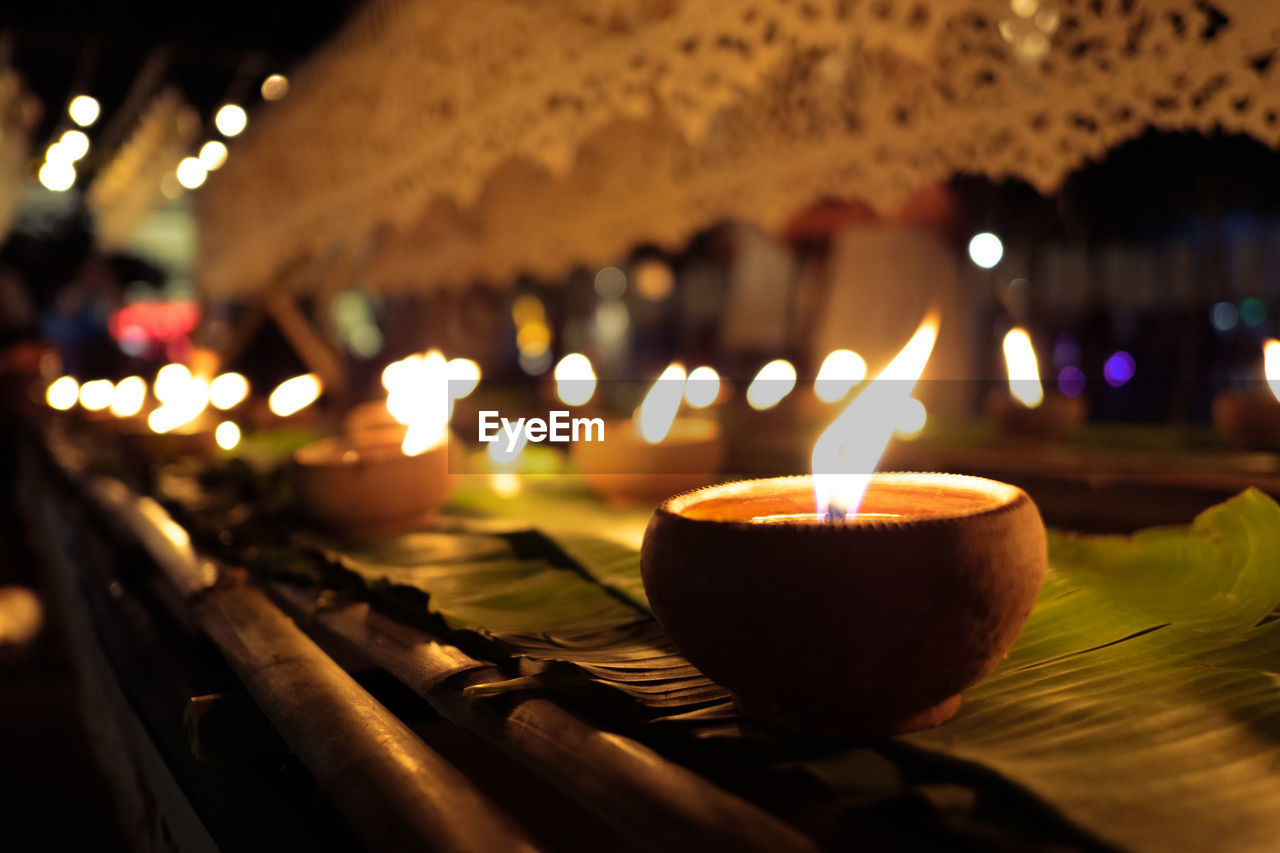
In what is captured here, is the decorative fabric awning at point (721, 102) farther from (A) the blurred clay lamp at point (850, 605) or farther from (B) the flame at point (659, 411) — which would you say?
(A) the blurred clay lamp at point (850, 605)

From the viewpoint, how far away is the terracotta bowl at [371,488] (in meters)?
1.23

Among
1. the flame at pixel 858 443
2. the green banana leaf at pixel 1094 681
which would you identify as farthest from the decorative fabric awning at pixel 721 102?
the flame at pixel 858 443

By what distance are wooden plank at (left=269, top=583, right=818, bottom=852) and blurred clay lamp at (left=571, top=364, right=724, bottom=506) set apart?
0.58m

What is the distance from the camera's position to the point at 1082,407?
171 cm

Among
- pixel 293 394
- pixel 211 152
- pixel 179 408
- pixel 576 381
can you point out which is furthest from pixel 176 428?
pixel 211 152

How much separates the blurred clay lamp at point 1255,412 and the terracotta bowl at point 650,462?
769 mm

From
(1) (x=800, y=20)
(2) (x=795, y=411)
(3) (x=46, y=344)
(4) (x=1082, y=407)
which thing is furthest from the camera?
(3) (x=46, y=344)

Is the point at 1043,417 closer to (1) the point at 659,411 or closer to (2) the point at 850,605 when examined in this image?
(1) the point at 659,411

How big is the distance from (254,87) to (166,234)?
1389cm

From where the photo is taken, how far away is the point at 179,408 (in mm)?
2137

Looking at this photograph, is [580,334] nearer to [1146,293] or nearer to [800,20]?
[1146,293]

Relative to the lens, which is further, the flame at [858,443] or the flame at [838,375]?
the flame at [838,375]

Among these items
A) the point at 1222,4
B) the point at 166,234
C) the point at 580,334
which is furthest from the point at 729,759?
the point at 166,234

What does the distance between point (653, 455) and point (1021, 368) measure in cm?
87
